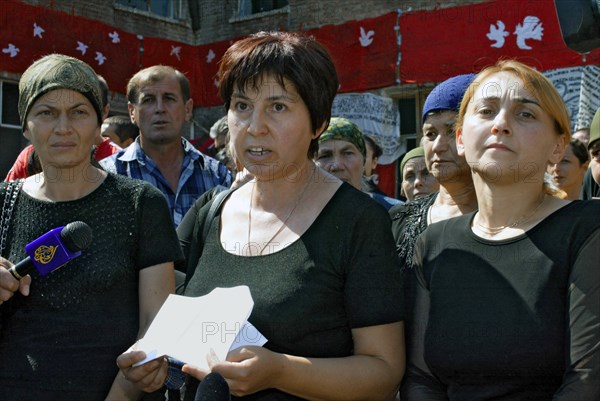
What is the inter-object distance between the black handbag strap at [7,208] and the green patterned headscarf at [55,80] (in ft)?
0.80

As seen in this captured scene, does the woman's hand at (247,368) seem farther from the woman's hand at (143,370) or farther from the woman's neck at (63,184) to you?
the woman's neck at (63,184)

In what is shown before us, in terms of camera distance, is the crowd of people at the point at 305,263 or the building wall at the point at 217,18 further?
the building wall at the point at 217,18

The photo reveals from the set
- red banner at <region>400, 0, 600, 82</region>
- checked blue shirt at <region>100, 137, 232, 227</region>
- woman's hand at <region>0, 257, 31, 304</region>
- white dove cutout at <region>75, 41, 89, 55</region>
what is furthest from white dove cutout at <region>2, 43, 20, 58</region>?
woman's hand at <region>0, 257, 31, 304</region>

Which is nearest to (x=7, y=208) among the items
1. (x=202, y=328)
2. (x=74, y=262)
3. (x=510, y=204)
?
(x=74, y=262)

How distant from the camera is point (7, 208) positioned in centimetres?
251

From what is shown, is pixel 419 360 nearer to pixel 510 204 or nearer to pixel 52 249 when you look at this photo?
pixel 510 204

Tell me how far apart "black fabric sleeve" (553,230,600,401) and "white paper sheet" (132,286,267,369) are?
802mm

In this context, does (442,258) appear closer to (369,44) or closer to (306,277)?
(306,277)

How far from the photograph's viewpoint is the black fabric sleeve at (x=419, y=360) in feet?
7.13

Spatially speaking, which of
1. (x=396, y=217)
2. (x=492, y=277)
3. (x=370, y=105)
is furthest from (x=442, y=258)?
(x=370, y=105)

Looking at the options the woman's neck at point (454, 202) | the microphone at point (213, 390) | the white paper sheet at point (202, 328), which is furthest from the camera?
the woman's neck at point (454, 202)

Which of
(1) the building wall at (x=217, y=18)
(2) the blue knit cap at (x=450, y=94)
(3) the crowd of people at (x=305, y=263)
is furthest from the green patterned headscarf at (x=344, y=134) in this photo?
(1) the building wall at (x=217, y=18)

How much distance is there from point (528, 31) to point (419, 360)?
835 cm

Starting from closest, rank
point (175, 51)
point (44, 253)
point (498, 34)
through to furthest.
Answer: point (44, 253)
point (498, 34)
point (175, 51)
